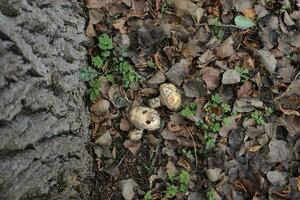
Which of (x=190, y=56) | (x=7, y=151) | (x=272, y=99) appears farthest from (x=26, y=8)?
(x=272, y=99)

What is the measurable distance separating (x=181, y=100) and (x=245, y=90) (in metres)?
0.49

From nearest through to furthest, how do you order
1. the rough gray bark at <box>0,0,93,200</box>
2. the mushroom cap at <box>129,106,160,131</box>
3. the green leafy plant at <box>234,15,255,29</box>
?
the rough gray bark at <box>0,0,93,200</box>, the mushroom cap at <box>129,106,160,131</box>, the green leafy plant at <box>234,15,255,29</box>

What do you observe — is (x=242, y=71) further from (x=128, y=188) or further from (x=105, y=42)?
(x=128, y=188)

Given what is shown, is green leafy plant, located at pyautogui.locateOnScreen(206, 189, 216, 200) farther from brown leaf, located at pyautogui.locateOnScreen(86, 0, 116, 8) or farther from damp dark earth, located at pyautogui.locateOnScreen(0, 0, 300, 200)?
brown leaf, located at pyautogui.locateOnScreen(86, 0, 116, 8)

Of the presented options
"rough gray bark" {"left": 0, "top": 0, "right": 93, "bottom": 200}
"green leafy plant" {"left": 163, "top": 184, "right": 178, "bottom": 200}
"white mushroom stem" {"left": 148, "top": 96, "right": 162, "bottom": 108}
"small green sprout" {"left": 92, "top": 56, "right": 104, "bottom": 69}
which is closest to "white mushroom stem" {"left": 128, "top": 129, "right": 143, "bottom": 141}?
"white mushroom stem" {"left": 148, "top": 96, "right": 162, "bottom": 108}

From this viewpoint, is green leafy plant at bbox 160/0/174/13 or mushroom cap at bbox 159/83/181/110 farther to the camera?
green leafy plant at bbox 160/0/174/13

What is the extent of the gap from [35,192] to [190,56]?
149cm

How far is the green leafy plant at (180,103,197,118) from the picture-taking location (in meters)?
3.03

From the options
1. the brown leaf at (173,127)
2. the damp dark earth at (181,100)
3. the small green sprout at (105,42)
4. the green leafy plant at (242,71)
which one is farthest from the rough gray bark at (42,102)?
the green leafy plant at (242,71)

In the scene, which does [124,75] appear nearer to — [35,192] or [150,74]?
[150,74]

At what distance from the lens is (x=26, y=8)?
2.17 metres

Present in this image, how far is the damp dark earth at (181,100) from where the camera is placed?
2926mm

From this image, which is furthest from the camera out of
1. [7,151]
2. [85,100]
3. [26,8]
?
[85,100]

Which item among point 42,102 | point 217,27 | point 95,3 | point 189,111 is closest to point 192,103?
point 189,111
